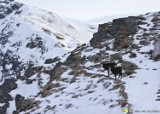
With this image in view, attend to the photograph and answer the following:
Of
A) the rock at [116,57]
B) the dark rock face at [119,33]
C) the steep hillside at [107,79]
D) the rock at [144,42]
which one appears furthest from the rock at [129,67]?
the dark rock face at [119,33]

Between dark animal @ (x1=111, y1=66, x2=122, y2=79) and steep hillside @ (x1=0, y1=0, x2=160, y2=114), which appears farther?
dark animal @ (x1=111, y1=66, x2=122, y2=79)

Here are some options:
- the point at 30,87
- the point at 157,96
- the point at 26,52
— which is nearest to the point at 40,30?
the point at 26,52

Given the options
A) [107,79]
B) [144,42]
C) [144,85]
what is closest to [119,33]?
[144,42]

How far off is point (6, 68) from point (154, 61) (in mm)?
152770

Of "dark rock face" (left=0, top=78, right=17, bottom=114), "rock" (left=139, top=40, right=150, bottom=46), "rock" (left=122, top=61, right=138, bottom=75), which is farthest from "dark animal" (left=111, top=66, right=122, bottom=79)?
"dark rock face" (left=0, top=78, right=17, bottom=114)

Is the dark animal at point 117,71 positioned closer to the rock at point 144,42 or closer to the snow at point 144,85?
the snow at point 144,85

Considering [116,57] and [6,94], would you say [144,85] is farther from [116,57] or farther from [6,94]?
[6,94]

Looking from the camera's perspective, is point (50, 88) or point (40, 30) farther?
point (40, 30)

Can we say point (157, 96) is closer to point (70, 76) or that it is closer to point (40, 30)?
point (70, 76)

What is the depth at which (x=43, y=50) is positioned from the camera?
177375 mm

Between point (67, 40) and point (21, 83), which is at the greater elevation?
point (67, 40)

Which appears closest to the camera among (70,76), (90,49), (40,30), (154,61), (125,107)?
(125,107)

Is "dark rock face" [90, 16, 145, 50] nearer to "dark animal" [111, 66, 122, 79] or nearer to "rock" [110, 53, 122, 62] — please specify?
"rock" [110, 53, 122, 62]

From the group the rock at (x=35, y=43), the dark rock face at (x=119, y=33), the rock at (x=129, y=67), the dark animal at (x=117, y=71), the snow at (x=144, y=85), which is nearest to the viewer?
the snow at (x=144, y=85)
